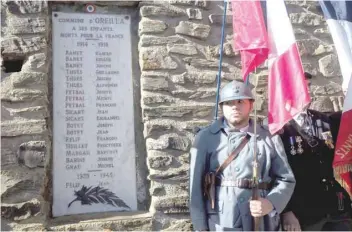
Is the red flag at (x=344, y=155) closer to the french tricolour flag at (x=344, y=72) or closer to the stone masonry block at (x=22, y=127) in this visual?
the french tricolour flag at (x=344, y=72)

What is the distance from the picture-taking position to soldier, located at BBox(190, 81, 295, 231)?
258cm

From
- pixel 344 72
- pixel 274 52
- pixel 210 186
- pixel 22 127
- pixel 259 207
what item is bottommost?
pixel 259 207

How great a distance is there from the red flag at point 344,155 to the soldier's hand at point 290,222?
1.25 feet

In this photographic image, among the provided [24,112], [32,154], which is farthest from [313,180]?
[24,112]

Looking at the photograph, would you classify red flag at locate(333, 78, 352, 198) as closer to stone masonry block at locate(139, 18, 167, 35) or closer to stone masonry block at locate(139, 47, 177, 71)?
stone masonry block at locate(139, 47, 177, 71)

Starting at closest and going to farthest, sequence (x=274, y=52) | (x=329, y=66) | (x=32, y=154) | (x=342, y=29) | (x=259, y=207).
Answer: (x=259, y=207) < (x=274, y=52) < (x=32, y=154) < (x=342, y=29) < (x=329, y=66)

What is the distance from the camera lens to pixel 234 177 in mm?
2609

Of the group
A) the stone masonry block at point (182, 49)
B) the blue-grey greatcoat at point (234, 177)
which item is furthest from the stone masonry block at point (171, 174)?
the stone masonry block at point (182, 49)

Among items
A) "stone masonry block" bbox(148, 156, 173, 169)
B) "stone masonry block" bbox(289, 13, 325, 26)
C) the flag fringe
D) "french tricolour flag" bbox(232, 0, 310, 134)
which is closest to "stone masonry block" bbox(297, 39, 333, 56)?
"stone masonry block" bbox(289, 13, 325, 26)

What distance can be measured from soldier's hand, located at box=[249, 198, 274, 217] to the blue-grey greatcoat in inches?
1.9

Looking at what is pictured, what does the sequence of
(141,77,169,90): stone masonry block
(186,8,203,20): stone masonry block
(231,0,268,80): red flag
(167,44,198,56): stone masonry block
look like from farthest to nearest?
1. (186,8,203,20): stone masonry block
2. (167,44,198,56): stone masonry block
3. (141,77,169,90): stone masonry block
4. (231,0,268,80): red flag

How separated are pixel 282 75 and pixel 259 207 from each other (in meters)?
0.78

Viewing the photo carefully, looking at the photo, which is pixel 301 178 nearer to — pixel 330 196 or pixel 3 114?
pixel 330 196

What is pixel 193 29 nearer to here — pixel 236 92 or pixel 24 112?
pixel 236 92
